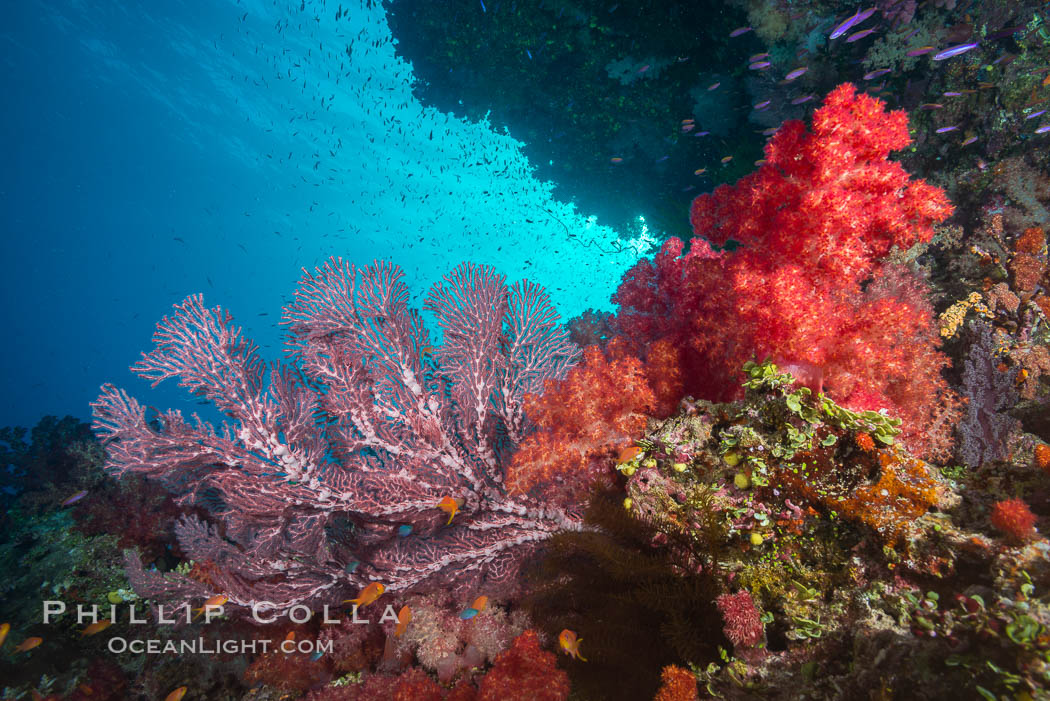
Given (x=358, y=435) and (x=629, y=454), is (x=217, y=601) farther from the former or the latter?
(x=629, y=454)

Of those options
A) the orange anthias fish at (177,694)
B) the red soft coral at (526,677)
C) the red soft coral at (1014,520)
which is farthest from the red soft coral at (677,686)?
the orange anthias fish at (177,694)

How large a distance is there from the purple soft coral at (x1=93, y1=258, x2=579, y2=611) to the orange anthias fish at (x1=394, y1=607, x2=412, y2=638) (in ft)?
0.80

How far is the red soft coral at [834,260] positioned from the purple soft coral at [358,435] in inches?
85.0

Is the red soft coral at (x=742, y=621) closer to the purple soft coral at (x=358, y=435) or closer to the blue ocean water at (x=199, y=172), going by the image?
Answer: the purple soft coral at (x=358, y=435)

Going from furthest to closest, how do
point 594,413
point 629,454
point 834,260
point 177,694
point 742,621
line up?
point 177,694
point 594,413
point 629,454
point 834,260
point 742,621

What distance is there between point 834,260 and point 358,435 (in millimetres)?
4733

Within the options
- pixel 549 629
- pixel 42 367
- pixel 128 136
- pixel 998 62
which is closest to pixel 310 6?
pixel 128 136

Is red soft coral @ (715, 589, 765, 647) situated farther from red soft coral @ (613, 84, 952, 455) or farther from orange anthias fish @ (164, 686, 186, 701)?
orange anthias fish @ (164, 686, 186, 701)

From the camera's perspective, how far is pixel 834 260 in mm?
2977

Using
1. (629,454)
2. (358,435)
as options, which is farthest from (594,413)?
(358,435)

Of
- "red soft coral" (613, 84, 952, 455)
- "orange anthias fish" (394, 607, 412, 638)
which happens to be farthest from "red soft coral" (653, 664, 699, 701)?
"orange anthias fish" (394, 607, 412, 638)

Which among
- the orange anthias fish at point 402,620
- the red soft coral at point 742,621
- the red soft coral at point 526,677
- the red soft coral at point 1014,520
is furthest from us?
the orange anthias fish at point 402,620

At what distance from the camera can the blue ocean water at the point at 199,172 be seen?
30.2 meters

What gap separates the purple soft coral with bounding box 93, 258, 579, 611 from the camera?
→ 166 inches
